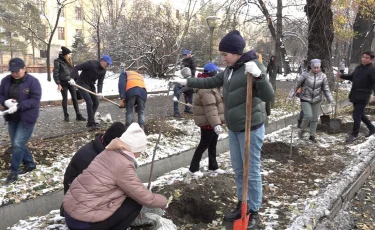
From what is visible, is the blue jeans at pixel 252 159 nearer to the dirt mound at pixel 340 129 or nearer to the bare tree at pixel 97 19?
the dirt mound at pixel 340 129

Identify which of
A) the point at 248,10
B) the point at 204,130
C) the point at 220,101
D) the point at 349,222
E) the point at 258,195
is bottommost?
the point at 349,222

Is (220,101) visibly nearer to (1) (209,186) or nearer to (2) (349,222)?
(1) (209,186)

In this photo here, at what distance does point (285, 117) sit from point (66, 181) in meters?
7.33

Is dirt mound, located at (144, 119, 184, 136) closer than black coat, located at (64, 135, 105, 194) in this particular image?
No

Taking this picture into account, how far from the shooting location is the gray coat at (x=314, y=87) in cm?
686

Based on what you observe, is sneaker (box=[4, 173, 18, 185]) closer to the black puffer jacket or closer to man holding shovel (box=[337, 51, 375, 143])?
the black puffer jacket

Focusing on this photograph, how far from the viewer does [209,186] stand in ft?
14.4

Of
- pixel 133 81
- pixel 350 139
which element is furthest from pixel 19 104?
pixel 350 139

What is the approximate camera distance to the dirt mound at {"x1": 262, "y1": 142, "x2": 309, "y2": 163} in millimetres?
5961

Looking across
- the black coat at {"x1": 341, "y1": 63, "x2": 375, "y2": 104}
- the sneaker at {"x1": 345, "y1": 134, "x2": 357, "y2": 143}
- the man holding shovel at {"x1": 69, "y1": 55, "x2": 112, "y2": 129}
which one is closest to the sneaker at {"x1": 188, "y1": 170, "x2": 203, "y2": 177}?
the man holding shovel at {"x1": 69, "y1": 55, "x2": 112, "y2": 129}

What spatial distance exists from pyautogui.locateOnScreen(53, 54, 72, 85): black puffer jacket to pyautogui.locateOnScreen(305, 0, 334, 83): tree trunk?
6467 millimetres

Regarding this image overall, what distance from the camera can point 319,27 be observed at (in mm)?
11672

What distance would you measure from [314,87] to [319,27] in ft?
18.6

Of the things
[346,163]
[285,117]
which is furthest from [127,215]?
[285,117]
